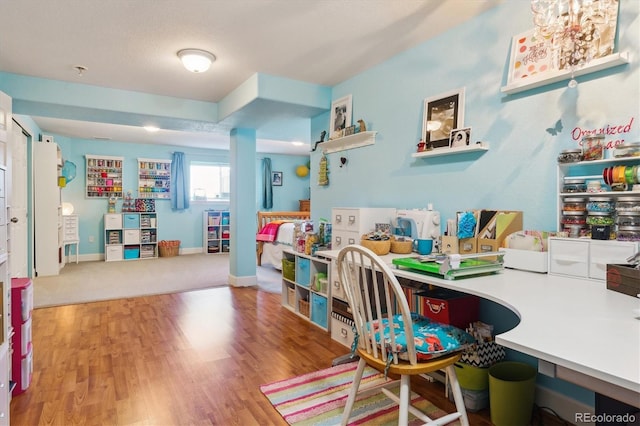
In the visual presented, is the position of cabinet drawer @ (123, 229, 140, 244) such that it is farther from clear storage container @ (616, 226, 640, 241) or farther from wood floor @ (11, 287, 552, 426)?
clear storage container @ (616, 226, 640, 241)

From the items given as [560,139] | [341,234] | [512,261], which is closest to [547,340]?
[512,261]

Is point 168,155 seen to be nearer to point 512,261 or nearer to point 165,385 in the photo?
point 165,385

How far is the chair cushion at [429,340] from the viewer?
4.60 ft

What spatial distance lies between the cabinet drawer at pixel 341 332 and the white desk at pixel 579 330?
1347 mm

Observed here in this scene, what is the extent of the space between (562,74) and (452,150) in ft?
2.35

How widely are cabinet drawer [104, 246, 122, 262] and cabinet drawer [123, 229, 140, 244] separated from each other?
0.19 meters

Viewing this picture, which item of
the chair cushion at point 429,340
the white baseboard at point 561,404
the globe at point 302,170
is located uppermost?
the globe at point 302,170

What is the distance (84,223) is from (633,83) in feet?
25.2

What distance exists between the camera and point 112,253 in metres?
6.77

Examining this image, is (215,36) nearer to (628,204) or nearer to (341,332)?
(341,332)

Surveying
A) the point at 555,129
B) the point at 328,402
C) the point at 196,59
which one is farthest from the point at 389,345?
the point at 196,59

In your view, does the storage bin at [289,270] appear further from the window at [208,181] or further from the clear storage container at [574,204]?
the window at [208,181]

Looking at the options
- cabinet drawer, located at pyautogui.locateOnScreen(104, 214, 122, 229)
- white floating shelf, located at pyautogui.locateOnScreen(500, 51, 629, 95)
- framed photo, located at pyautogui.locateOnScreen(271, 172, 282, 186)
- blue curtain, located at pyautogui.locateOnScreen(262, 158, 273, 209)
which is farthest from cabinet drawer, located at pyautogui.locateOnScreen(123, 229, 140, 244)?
white floating shelf, located at pyautogui.locateOnScreen(500, 51, 629, 95)

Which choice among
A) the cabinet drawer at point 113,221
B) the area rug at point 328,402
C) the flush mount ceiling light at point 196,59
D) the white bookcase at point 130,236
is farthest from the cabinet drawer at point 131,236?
the area rug at point 328,402
